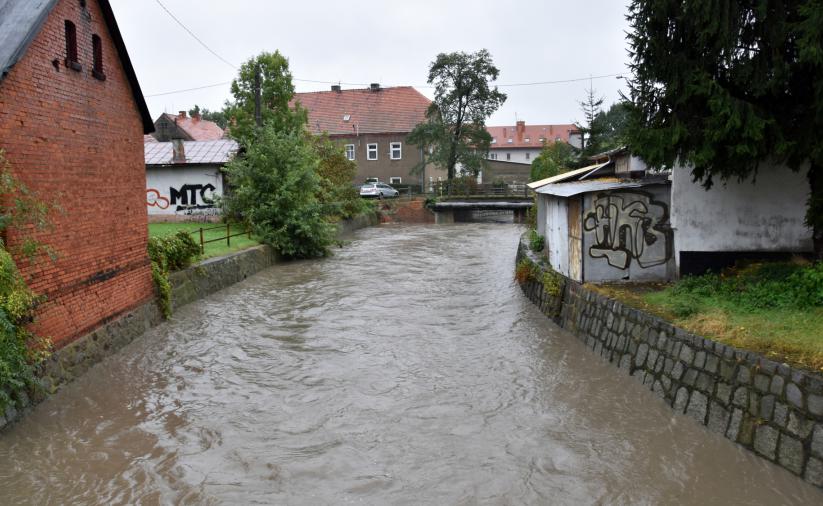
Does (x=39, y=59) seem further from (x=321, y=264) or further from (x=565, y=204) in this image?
(x=321, y=264)

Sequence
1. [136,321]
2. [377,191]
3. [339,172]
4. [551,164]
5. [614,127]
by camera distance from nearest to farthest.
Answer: [136,321] → [339,172] → [551,164] → [377,191] → [614,127]

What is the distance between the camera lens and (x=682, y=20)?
10.4 metres

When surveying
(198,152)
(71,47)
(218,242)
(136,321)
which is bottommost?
(136,321)

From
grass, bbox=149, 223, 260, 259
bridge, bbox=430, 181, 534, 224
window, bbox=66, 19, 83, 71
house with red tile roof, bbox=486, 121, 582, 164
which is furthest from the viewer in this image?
house with red tile roof, bbox=486, 121, 582, 164

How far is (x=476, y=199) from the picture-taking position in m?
46.1

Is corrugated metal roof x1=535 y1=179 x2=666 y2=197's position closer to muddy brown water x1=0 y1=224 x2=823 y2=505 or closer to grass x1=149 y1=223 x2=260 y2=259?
muddy brown water x1=0 y1=224 x2=823 y2=505

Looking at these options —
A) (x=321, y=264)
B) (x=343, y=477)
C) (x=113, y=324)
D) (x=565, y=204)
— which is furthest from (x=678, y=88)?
(x=321, y=264)

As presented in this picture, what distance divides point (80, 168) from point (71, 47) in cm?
198

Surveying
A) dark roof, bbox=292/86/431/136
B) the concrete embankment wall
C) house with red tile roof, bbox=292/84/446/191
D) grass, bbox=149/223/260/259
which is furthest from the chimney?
dark roof, bbox=292/86/431/136

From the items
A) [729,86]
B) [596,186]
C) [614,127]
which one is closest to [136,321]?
[596,186]

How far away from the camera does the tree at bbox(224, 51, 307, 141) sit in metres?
33.2

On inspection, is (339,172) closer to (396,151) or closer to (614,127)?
(396,151)

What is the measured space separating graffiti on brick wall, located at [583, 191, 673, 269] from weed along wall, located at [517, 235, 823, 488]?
1.49 metres

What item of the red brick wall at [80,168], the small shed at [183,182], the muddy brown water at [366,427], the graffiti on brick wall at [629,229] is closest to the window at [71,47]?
the red brick wall at [80,168]
